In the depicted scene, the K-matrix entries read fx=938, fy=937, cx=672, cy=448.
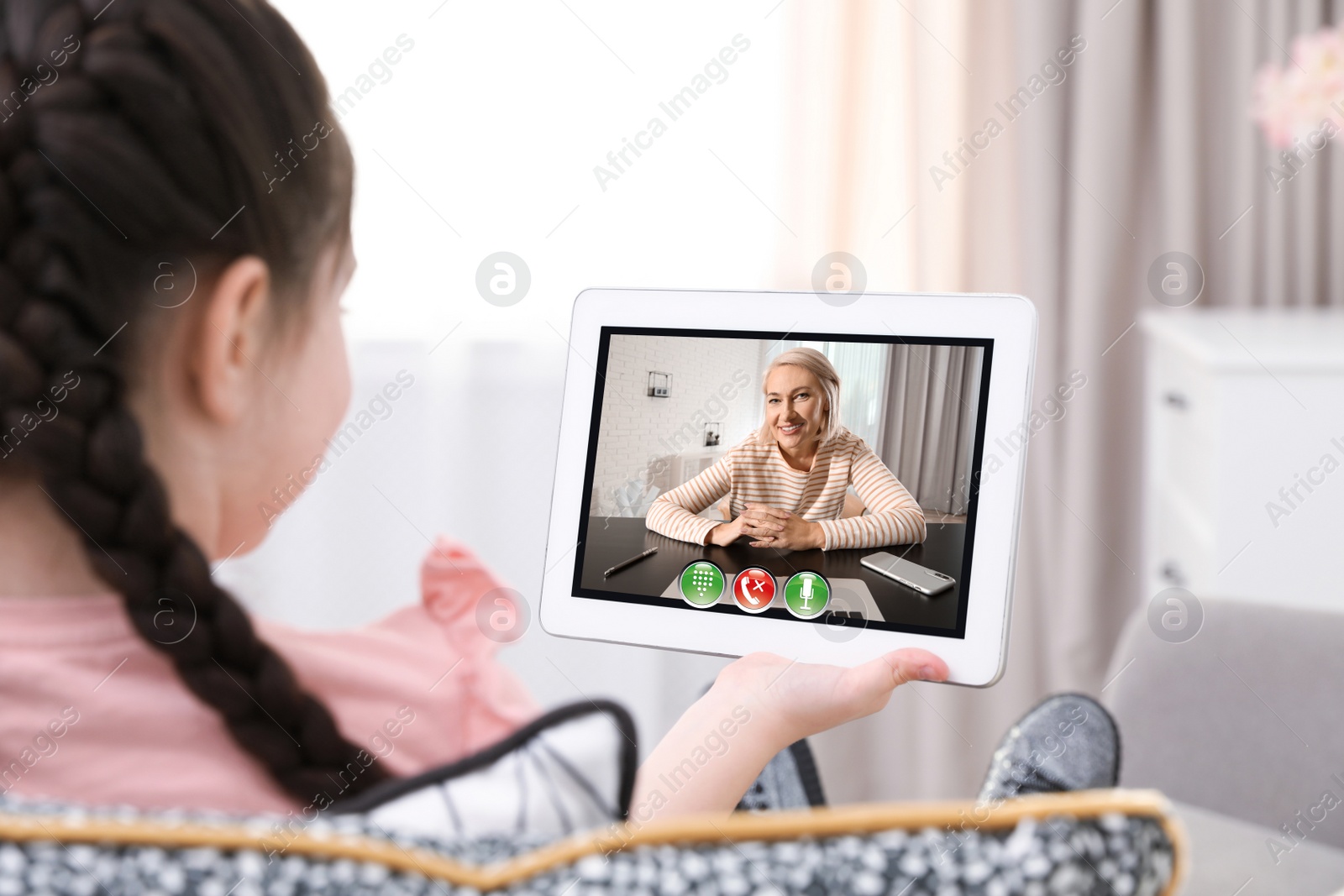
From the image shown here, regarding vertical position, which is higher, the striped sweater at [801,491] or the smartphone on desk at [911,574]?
the striped sweater at [801,491]

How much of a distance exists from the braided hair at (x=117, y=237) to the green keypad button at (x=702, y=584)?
0.89ft

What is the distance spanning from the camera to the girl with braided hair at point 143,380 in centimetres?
37

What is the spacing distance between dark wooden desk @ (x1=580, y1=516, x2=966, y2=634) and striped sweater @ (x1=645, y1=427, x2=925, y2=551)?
11mm

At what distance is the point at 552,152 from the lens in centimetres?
157

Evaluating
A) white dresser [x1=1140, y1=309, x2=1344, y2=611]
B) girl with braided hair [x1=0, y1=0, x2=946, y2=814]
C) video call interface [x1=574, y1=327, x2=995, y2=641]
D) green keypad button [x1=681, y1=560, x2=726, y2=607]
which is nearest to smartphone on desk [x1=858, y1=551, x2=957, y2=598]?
video call interface [x1=574, y1=327, x2=995, y2=641]

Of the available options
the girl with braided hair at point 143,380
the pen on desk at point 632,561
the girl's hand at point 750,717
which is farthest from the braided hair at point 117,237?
the pen on desk at point 632,561

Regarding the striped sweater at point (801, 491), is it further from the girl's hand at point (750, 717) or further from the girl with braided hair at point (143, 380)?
the girl with braided hair at point (143, 380)

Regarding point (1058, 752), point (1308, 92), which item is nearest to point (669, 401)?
point (1058, 752)

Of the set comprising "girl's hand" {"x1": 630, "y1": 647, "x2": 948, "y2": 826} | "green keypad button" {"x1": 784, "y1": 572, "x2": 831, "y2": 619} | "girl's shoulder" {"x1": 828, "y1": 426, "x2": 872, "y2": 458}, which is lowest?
"girl's hand" {"x1": 630, "y1": 647, "x2": 948, "y2": 826}

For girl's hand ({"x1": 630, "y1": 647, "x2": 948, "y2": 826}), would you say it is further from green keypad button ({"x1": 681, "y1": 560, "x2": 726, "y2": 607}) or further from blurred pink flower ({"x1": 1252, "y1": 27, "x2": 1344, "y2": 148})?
blurred pink flower ({"x1": 1252, "y1": 27, "x2": 1344, "y2": 148})

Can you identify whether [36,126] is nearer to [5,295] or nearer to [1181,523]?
[5,295]

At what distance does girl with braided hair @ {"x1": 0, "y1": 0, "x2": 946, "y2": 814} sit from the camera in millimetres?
367

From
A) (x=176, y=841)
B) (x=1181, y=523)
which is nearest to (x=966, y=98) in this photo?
(x=1181, y=523)

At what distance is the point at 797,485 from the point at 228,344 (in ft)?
1.22
